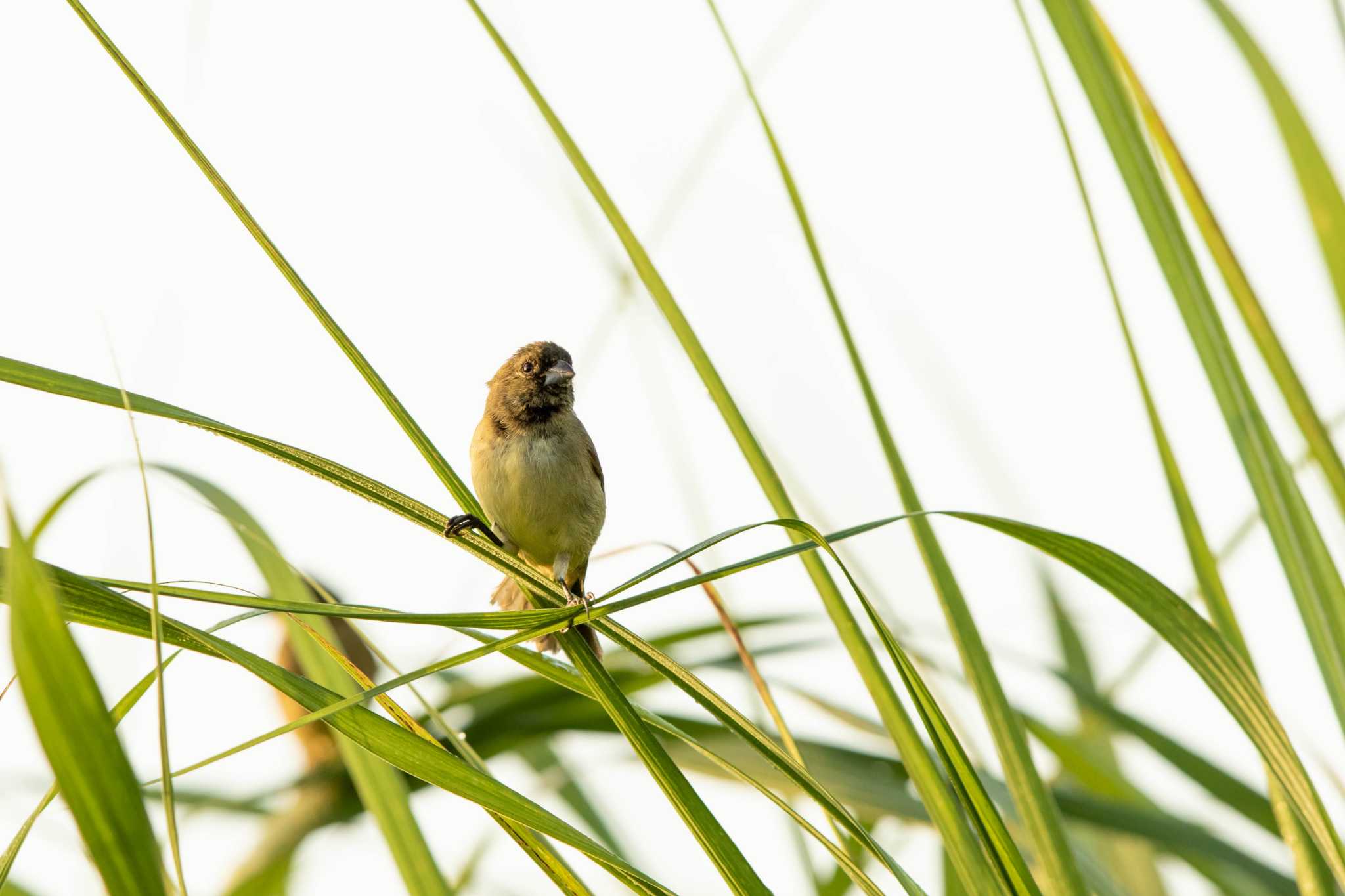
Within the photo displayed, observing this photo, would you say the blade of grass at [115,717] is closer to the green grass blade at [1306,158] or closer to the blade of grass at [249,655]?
the blade of grass at [249,655]

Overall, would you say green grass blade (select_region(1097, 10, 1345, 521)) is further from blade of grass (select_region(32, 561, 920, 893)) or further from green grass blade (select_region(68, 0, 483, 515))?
green grass blade (select_region(68, 0, 483, 515))

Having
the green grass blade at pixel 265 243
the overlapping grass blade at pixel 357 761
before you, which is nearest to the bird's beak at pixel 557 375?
the overlapping grass blade at pixel 357 761

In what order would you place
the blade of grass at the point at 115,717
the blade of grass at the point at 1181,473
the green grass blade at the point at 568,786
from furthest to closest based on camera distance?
1. the green grass blade at the point at 568,786
2. the blade of grass at the point at 1181,473
3. the blade of grass at the point at 115,717

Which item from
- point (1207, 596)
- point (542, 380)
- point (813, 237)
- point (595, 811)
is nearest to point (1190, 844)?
point (1207, 596)

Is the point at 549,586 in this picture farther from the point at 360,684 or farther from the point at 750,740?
the point at 750,740

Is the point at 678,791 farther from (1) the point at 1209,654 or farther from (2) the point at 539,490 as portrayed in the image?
(2) the point at 539,490

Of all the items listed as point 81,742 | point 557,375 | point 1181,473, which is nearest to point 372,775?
point 81,742
